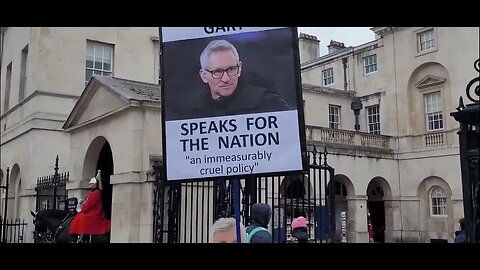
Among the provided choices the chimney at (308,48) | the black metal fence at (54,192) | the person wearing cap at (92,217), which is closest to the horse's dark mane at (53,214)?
the black metal fence at (54,192)

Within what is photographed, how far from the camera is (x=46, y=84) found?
16.7 metres

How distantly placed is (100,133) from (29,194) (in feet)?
29.7

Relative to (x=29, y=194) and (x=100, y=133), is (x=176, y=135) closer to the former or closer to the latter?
(x=100, y=133)

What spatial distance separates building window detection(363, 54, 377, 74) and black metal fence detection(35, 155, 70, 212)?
50.3ft

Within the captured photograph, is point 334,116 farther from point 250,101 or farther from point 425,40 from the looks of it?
point 250,101

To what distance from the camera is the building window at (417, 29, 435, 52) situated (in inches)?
846

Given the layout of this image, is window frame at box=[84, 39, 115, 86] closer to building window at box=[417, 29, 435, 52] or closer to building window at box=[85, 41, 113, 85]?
building window at box=[85, 41, 113, 85]

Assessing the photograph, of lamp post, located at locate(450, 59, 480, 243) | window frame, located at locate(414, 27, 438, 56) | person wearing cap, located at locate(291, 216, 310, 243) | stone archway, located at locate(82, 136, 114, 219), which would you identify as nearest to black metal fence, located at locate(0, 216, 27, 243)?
stone archway, located at locate(82, 136, 114, 219)

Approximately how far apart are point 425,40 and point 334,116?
4.63m

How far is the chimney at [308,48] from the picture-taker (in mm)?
27766

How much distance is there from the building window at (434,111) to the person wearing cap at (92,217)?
55.3 ft

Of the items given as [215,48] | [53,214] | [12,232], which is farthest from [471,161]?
[12,232]

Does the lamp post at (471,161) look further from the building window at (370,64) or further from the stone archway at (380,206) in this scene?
the building window at (370,64)

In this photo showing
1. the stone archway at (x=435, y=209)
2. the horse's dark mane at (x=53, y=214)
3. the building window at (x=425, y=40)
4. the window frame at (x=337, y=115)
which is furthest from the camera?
the window frame at (x=337, y=115)
